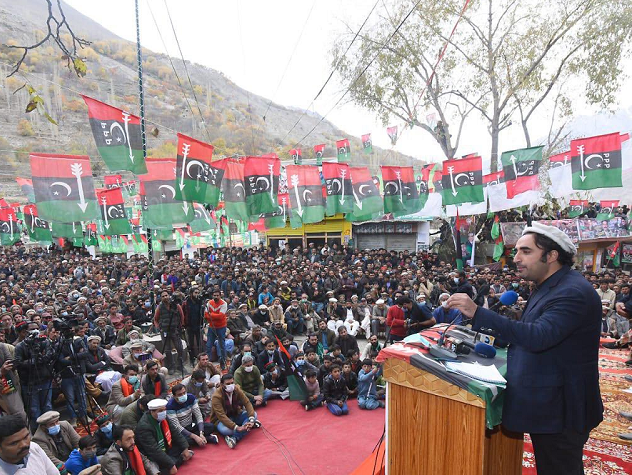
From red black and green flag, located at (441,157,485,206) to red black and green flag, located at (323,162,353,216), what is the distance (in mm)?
2832

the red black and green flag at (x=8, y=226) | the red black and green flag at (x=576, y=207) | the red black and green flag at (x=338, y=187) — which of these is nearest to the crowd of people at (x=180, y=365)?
the red black and green flag at (x=338, y=187)

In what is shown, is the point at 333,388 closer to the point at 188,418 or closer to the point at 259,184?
the point at 188,418

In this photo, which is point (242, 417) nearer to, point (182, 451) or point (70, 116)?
point (182, 451)

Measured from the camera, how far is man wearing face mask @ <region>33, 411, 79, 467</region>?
476cm

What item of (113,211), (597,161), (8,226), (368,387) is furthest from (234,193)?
(8,226)

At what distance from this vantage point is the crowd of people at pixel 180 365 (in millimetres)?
4848

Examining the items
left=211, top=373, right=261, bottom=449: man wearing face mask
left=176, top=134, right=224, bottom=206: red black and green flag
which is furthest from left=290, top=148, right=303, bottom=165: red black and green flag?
left=211, top=373, right=261, bottom=449: man wearing face mask

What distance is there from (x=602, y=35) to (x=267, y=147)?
5085 centimetres

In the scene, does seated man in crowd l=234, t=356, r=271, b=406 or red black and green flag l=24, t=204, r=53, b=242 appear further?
red black and green flag l=24, t=204, r=53, b=242

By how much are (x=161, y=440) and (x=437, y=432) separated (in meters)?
4.30

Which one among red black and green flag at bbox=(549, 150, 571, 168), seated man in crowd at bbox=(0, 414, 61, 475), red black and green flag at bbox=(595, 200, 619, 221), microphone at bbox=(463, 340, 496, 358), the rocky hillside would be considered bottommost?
seated man in crowd at bbox=(0, 414, 61, 475)

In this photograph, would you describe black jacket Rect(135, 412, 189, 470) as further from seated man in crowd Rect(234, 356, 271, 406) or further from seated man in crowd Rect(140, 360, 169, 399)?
seated man in crowd Rect(234, 356, 271, 406)

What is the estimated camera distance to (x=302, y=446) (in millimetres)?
5445

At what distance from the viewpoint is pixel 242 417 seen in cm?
609
